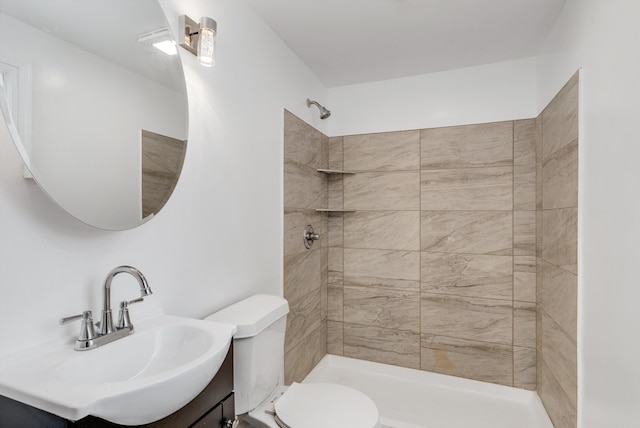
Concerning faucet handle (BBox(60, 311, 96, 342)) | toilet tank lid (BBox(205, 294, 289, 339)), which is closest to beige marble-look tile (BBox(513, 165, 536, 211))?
toilet tank lid (BBox(205, 294, 289, 339))

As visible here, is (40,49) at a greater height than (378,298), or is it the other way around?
(40,49)

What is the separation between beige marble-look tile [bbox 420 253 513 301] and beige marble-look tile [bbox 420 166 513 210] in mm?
354

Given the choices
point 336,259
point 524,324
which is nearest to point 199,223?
point 336,259

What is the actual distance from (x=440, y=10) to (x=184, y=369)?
1.93 m

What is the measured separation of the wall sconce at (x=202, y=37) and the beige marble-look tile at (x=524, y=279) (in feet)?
7.17

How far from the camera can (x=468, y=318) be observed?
2.39 metres

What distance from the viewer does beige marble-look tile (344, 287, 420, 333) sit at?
252 centimetres

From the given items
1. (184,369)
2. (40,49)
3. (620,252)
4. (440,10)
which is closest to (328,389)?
(184,369)

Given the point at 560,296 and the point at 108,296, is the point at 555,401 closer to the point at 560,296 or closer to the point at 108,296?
the point at 560,296

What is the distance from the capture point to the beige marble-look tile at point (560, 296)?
158cm

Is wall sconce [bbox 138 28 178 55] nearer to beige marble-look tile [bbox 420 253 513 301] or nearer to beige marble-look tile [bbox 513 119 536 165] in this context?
beige marble-look tile [bbox 420 253 513 301]

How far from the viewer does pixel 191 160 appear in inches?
52.2

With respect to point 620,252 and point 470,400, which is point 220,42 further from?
point 470,400

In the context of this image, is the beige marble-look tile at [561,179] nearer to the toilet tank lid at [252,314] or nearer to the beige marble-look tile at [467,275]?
the beige marble-look tile at [467,275]
